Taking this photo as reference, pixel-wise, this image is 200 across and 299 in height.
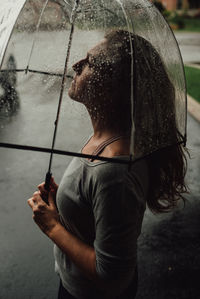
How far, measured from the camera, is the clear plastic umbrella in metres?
1.26

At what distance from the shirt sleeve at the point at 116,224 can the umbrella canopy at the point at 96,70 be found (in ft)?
0.55

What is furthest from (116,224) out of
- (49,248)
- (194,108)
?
(194,108)

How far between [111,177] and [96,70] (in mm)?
465

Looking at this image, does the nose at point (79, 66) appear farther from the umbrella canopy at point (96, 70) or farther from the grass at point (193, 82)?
the grass at point (193, 82)

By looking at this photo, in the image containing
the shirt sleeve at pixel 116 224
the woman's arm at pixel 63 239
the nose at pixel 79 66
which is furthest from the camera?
the nose at pixel 79 66

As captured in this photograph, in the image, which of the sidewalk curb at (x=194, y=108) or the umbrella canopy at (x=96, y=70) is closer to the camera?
the umbrella canopy at (x=96, y=70)

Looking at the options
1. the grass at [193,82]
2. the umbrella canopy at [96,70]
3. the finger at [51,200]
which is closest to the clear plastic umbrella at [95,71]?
the umbrella canopy at [96,70]

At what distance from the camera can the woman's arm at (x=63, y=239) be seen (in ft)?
4.08

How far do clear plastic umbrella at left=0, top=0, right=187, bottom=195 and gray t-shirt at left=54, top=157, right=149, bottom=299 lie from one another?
0.07 metres

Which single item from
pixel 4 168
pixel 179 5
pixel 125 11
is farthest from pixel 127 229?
pixel 179 5

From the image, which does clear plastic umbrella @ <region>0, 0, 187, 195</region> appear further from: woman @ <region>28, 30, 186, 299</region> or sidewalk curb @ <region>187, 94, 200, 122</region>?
sidewalk curb @ <region>187, 94, 200, 122</region>

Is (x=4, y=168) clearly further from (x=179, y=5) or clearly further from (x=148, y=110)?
(x=179, y=5)

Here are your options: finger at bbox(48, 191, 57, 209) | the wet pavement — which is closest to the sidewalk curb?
the wet pavement

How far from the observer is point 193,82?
8.92m
